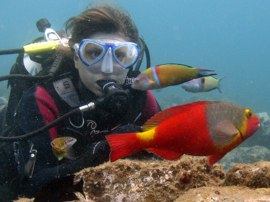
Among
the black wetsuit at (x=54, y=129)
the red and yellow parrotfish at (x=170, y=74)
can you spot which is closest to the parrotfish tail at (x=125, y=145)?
the red and yellow parrotfish at (x=170, y=74)

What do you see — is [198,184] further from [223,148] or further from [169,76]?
[223,148]

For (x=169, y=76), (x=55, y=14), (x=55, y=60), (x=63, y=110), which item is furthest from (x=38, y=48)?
(x=55, y=14)

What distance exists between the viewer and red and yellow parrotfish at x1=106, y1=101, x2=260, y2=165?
1.66 m

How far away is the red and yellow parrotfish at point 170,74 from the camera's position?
2.53 metres

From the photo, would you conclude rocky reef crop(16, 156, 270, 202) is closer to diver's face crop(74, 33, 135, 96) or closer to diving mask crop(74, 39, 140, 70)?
diver's face crop(74, 33, 135, 96)

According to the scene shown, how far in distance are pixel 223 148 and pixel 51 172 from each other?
6.51 feet

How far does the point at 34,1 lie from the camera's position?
160 metres

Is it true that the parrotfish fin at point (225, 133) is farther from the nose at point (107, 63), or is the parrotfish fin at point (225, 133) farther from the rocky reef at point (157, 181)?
the nose at point (107, 63)

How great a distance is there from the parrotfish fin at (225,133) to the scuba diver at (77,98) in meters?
1.80

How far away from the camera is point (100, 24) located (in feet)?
13.5

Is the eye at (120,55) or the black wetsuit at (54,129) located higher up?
the eye at (120,55)

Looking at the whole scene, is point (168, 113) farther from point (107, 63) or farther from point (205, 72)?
point (107, 63)

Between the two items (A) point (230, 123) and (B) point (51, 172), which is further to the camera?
(B) point (51, 172)

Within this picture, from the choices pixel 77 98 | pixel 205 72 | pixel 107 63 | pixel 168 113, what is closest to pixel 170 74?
pixel 205 72
